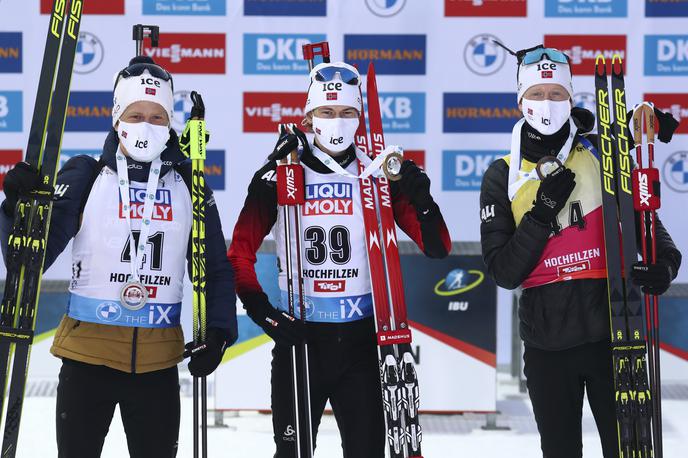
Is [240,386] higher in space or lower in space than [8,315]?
lower

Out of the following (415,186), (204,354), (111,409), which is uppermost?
(415,186)

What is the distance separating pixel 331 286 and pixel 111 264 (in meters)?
0.69

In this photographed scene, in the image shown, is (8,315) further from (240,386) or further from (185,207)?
(240,386)

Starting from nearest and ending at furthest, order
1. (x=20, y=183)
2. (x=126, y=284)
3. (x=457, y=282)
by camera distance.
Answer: (x=20, y=183)
(x=126, y=284)
(x=457, y=282)

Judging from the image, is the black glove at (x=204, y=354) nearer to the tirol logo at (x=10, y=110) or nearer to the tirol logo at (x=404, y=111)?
the tirol logo at (x=404, y=111)

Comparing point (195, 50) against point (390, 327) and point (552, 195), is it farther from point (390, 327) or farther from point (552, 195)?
point (552, 195)

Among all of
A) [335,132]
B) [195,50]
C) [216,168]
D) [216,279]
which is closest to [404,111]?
[216,168]

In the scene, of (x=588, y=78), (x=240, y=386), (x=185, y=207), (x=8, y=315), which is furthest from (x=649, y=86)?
(x=8, y=315)

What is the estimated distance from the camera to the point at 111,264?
9.56 feet

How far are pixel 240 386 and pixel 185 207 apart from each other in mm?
2442

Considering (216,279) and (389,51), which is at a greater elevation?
(389,51)

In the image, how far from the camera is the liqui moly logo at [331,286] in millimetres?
3178

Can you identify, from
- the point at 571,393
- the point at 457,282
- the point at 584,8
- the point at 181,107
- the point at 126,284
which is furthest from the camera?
the point at 181,107

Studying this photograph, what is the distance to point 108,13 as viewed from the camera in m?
6.18
